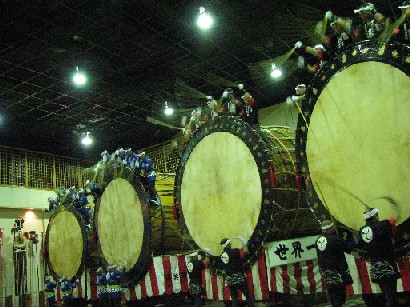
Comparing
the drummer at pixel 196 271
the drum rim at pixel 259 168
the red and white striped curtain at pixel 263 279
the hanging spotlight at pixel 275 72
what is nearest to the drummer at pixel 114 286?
the red and white striped curtain at pixel 263 279

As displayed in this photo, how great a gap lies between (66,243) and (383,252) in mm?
7742

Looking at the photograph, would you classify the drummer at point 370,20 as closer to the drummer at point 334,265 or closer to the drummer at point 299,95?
the drummer at point 299,95

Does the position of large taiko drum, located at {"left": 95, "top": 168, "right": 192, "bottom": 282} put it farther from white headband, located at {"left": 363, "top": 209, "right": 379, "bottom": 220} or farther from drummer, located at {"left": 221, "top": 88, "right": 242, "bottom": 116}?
white headband, located at {"left": 363, "top": 209, "right": 379, "bottom": 220}

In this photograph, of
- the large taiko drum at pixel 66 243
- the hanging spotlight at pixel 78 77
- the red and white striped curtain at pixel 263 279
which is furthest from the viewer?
the hanging spotlight at pixel 78 77

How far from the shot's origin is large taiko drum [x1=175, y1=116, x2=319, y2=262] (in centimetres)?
552

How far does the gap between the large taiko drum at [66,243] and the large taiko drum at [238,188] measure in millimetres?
3412

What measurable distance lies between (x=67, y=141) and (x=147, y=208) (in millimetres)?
7978

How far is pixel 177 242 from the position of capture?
8375mm

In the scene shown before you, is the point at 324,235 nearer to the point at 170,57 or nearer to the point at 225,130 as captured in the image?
the point at 225,130

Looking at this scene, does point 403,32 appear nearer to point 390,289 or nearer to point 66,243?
point 390,289

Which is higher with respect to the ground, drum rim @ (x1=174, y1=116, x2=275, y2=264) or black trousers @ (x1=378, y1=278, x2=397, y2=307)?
drum rim @ (x1=174, y1=116, x2=275, y2=264)

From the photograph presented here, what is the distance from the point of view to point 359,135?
443 cm

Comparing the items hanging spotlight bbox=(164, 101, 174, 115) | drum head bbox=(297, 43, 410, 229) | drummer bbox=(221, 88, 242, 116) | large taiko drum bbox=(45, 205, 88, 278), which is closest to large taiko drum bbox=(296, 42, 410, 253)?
drum head bbox=(297, 43, 410, 229)

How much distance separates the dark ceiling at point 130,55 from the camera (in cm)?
762
